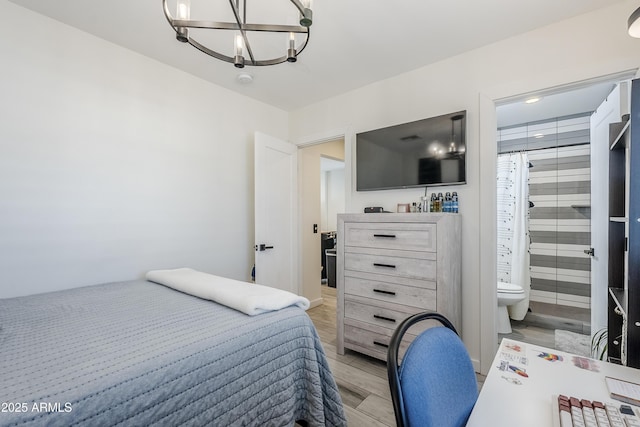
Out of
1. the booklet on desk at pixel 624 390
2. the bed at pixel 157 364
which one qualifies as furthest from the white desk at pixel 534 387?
the bed at pixel 157 364

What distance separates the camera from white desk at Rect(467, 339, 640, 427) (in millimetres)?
735

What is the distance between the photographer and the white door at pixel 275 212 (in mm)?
2977

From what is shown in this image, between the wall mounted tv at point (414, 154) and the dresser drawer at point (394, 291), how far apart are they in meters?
0.90

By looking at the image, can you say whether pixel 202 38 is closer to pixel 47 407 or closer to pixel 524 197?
pixel 47 407

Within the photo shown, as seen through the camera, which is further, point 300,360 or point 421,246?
point 421,246

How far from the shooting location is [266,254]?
3.04m

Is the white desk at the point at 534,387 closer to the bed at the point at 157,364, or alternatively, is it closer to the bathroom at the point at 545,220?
the bed at the point at 157,364

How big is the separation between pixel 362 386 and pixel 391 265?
3.01 ft

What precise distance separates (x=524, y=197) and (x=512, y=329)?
156 cm

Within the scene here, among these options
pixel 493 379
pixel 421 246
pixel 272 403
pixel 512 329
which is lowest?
pixel 512 329

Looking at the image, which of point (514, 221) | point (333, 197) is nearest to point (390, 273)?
point (514, 221)

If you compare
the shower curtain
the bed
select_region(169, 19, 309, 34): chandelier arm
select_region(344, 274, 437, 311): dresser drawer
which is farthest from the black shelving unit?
the shower curtain

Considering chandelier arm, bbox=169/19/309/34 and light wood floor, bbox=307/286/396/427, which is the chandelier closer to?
chandelier arm, bbox=169/19/309/34

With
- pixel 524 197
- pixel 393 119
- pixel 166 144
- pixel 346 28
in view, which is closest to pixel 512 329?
pixel 524 197
